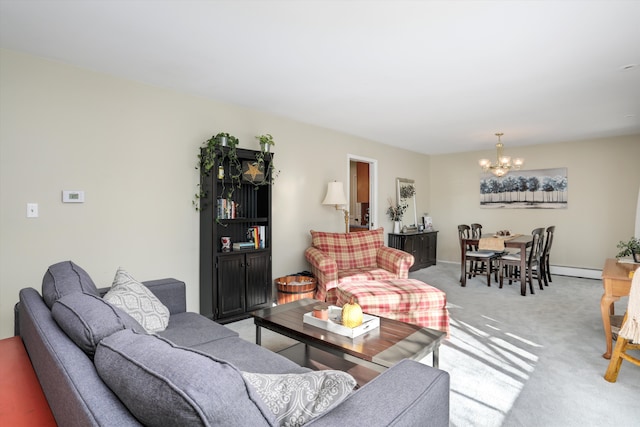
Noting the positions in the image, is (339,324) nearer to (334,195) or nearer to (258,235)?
(258,235)

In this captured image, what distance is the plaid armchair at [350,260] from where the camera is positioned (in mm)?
3885

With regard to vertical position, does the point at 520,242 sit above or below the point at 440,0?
below

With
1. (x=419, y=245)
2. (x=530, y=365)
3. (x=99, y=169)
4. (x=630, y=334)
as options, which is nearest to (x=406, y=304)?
(x=530, y=365)

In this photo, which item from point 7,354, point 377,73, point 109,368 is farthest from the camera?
point 377,73

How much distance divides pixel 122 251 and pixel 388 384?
9.43 feet

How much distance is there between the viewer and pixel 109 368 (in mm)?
864

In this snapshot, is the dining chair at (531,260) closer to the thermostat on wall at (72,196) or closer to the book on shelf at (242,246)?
the book on shelf at (242,246)

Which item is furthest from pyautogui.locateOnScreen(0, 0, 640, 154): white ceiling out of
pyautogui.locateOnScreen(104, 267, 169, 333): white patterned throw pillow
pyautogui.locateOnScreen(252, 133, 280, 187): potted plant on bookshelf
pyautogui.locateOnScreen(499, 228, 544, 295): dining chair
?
pyautogui.locateOnScreen(499, 228, 544, 295): dining chair

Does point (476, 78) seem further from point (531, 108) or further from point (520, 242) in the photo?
point (520, 242)

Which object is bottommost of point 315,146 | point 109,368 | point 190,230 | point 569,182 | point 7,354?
point 7,354

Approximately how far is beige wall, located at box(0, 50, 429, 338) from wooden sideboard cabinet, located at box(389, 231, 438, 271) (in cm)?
328

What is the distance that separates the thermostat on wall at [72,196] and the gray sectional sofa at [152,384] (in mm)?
1705

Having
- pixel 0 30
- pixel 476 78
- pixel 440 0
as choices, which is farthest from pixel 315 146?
pixel 0 30

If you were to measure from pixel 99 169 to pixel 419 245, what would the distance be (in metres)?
5.36
